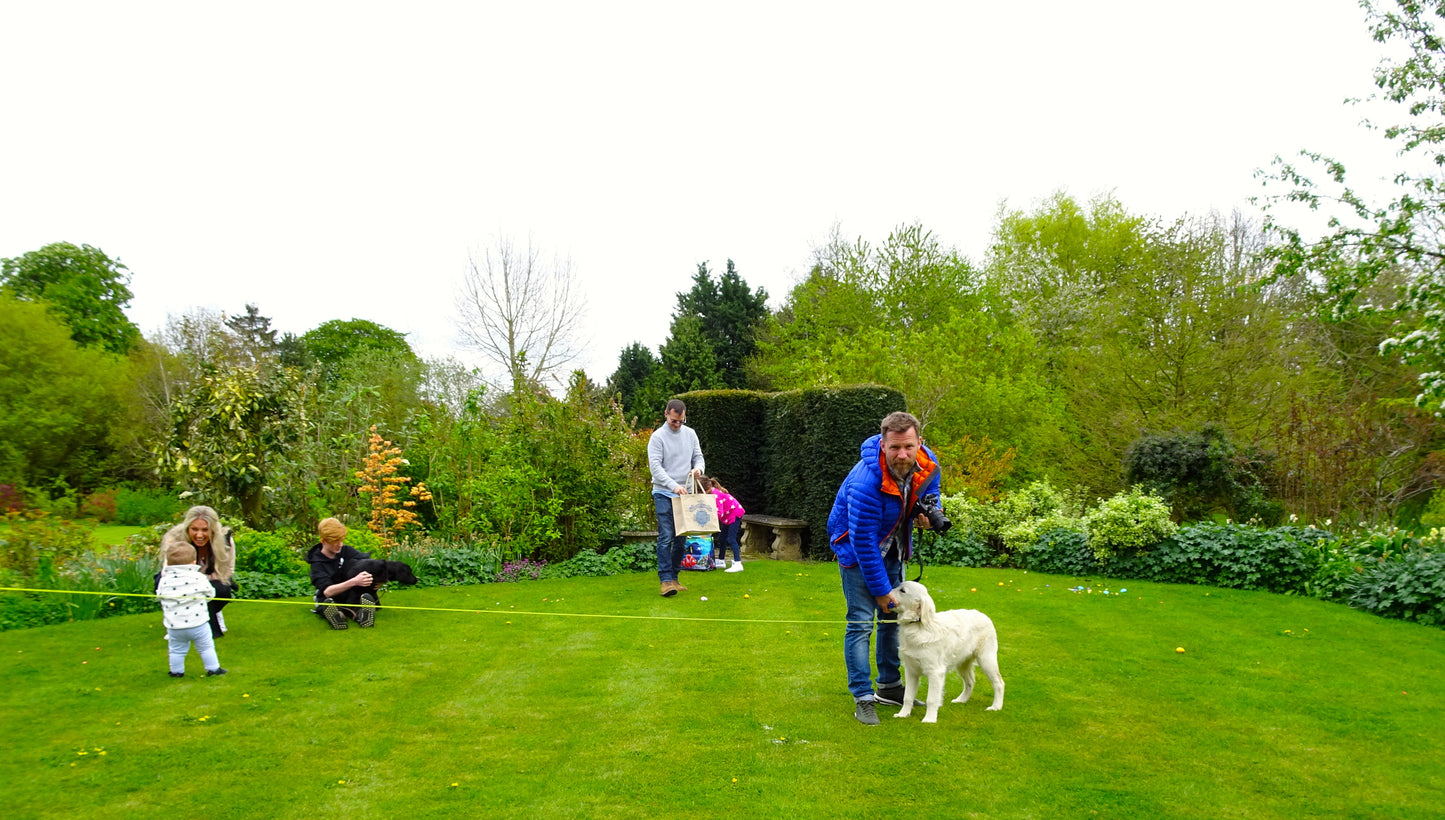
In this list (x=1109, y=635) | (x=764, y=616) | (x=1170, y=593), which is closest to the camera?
(x=1109, y=635)

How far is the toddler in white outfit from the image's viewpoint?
5430 millimetres

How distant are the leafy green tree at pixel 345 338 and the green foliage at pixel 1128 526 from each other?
3609cm

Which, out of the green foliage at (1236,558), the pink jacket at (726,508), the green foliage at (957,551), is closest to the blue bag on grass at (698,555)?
the pink jacket at (726,508)

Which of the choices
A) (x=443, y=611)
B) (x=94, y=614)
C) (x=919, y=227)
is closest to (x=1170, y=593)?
(x=443, y=611)

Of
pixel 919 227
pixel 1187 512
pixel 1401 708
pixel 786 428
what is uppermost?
pixel 919 227

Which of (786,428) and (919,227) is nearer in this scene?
(786,428)

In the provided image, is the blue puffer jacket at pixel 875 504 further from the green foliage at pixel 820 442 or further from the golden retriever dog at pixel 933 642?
the green foliage at pixel 820 442

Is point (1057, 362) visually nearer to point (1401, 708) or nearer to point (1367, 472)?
point (1367, 472)

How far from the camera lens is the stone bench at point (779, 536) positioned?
11305mm

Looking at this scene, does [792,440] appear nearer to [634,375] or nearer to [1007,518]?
[1007,518]

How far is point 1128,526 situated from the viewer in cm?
945

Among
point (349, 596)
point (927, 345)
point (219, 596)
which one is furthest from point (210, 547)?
point (927, 345)

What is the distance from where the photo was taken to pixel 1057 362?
66.8 ft

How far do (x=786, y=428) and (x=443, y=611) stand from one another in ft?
19.3
